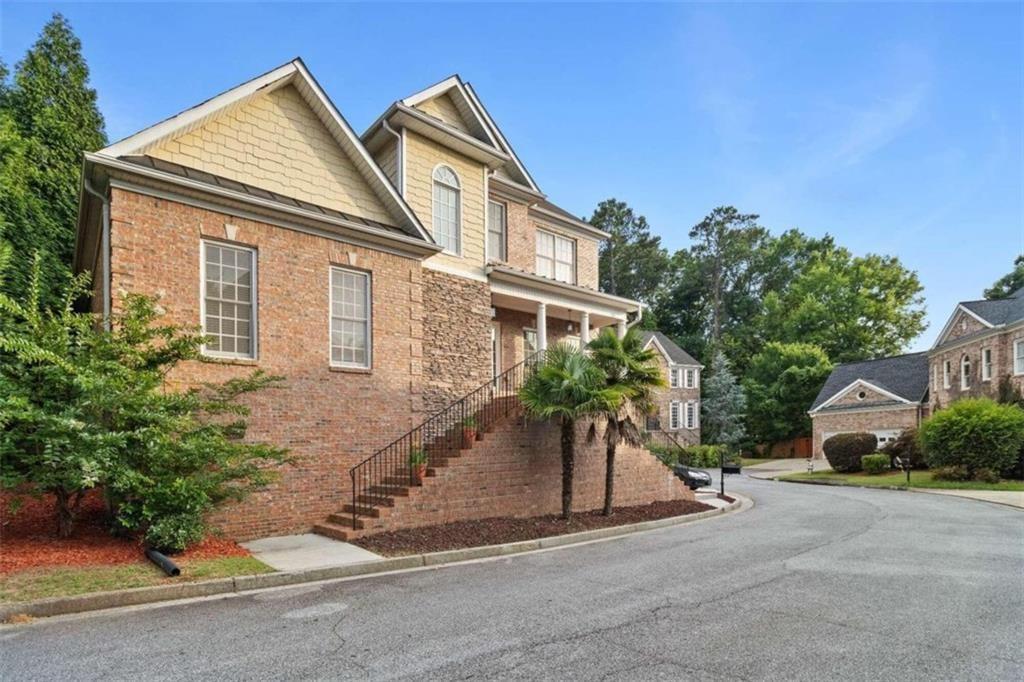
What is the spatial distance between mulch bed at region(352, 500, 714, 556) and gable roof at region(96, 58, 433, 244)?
238 inches

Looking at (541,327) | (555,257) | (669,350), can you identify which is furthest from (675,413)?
(541,327)

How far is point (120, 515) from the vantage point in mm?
8281

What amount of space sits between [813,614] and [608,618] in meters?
2.16

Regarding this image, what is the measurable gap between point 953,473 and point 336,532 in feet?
78.8

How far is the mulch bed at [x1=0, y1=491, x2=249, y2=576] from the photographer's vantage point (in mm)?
7426

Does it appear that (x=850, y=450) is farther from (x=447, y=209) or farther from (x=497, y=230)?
(x=447, y=209)

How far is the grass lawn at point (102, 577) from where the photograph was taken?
6350mm

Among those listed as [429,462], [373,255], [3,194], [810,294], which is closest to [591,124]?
[373,255]

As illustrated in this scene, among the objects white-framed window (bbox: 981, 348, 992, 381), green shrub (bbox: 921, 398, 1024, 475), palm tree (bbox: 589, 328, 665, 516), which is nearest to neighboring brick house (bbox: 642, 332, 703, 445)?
white-framed window (bbox: 981, 348, 992, 381)

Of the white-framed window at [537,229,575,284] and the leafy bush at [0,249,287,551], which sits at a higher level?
the white-framed window at [537,229,575,284]

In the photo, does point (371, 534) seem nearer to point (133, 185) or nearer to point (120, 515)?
point (120, 515)

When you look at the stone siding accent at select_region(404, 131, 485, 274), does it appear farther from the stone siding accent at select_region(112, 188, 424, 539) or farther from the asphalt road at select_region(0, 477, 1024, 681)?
the asphalt road at select_region(0, 477, 1024, 681)

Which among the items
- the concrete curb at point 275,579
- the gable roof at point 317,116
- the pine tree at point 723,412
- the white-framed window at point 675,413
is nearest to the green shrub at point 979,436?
the concrete curb at point 275,579

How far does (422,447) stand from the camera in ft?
40.8
